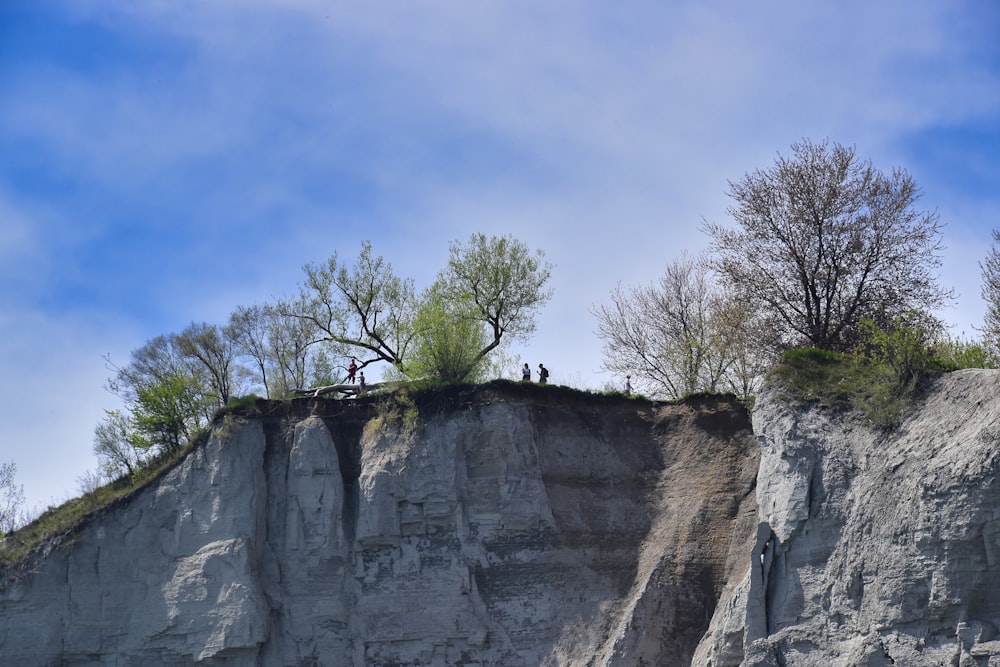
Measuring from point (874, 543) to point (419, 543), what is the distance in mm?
10455

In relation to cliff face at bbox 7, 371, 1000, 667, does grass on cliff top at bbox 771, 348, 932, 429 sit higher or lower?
higher

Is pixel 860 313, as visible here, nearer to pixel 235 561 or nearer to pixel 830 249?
pixel 830 249

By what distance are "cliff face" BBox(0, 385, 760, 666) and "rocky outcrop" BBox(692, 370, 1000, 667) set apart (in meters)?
2.22

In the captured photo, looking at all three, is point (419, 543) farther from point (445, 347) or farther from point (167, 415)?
point (167, 415)

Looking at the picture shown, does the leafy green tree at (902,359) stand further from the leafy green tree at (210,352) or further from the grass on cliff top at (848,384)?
the leafy green tree at (210,352)

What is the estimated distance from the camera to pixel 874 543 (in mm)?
22141

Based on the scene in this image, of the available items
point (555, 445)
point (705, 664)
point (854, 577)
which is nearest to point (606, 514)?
point (555, 445)

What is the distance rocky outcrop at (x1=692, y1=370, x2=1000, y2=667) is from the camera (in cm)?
2064

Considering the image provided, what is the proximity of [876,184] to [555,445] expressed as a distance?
1035cm

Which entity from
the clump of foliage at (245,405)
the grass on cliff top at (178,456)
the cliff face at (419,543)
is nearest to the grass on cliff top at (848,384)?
the cliff face at (419,543)

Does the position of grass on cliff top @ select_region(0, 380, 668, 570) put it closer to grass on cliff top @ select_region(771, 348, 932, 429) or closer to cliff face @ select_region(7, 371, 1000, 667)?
cliff face @ select_region(7, 371, 1000, 667)

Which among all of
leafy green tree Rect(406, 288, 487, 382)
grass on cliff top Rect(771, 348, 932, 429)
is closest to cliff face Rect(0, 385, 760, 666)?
leafy green tree Rect(406, 288, 487, 382)

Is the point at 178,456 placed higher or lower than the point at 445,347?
lower

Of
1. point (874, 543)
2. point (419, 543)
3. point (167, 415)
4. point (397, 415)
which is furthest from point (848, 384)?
point (167, 415)
